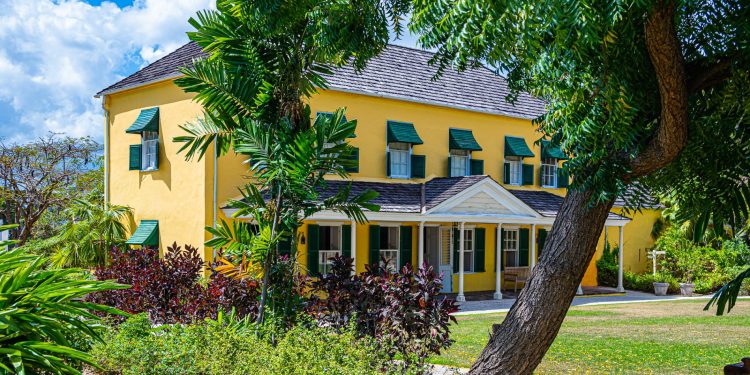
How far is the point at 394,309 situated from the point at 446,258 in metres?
15.6

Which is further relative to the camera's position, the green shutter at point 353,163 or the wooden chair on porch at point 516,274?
the wooden chair on porch at point 516,274

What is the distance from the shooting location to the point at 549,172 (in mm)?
26141

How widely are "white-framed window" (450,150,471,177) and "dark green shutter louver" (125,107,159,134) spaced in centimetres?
886

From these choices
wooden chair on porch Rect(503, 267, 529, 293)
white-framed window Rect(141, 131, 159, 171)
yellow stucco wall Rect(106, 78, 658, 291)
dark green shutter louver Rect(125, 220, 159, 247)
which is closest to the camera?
yellow stucco wall Rect(106, 78, 658, 291)

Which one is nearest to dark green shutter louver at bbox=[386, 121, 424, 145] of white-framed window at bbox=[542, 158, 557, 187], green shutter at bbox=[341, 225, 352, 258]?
green shutter at bbox=[341, 225, 352, 258]

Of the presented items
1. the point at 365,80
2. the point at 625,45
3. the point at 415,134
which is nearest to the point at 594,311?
the point at 415,134

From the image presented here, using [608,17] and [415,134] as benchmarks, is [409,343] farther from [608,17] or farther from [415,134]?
[415,134]

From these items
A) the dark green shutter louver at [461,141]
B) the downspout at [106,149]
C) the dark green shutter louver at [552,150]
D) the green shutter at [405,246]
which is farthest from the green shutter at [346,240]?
the dark green shutter louver at [552,150]

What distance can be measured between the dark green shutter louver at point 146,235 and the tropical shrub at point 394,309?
12748mm

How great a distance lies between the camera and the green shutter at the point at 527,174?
82.0ft

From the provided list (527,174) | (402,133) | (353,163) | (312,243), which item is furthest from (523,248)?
(353,163)

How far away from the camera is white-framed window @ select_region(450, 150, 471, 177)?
23516 millimetres

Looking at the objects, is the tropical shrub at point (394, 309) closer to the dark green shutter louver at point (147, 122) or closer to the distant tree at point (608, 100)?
the distant tree at point (608, 100)

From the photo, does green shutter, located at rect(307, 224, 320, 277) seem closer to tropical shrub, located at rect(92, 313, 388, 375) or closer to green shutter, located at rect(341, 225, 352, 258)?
green shutter, located at rect(341, 225, 352, 258)
